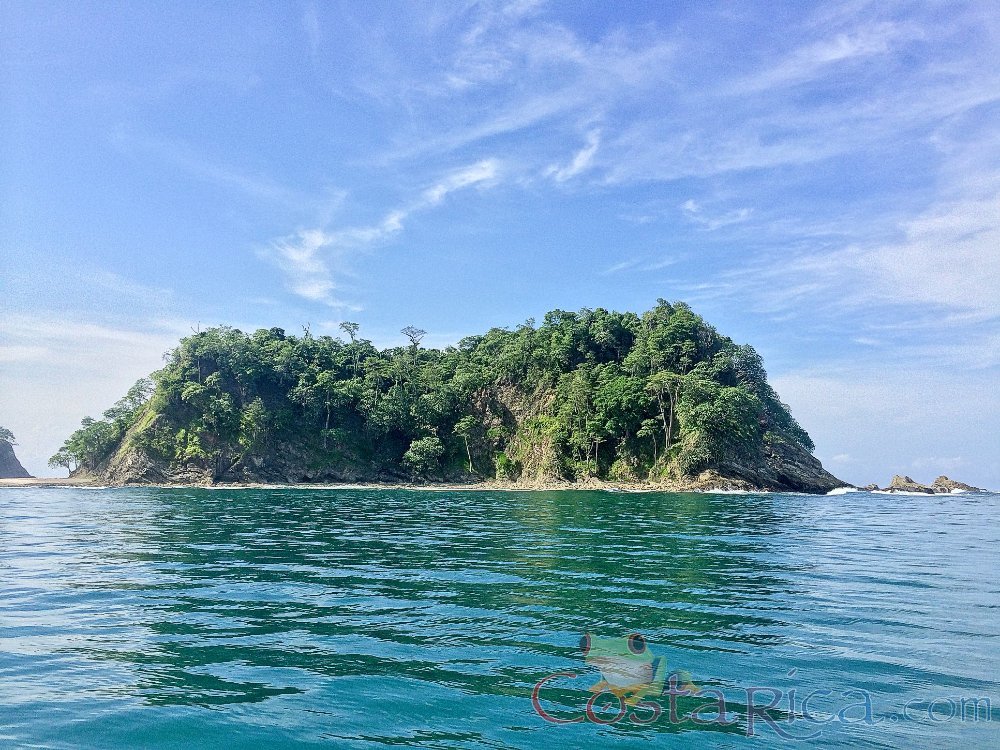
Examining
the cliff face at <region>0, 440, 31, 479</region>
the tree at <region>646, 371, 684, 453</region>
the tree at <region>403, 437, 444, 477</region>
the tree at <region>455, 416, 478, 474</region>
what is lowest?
the cliff face at <region>0, 440, 31, 479</region>

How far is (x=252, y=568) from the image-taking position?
18844mm

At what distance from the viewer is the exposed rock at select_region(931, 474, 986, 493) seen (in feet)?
345

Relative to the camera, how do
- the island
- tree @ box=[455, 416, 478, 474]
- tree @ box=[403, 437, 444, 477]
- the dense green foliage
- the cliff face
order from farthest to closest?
the cliff face → tree @ box=[455, 416, 478, 474] → tree @ box=[403, 437, 444, 477] → the dense green foliage → the island

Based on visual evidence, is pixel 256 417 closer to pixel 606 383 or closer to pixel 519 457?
pixel 519 457

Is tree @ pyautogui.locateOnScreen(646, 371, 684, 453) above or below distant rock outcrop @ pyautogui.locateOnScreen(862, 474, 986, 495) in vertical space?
above

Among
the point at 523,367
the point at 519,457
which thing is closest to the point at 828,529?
the point at 519,457

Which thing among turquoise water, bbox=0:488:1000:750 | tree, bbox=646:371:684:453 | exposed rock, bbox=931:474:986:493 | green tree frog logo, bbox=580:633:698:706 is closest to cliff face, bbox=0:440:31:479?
tree, bbox=646:371:684:453

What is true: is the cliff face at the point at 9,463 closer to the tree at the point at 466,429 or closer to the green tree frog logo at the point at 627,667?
the tree at the point at 466,429

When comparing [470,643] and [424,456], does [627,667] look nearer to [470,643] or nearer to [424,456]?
[470,643]

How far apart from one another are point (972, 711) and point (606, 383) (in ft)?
339

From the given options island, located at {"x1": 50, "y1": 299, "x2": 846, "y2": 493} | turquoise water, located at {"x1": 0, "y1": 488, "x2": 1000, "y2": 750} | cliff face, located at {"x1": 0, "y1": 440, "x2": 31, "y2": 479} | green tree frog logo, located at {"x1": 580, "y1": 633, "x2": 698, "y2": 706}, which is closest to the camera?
turquoise water, located at {"x1": 0, "y1": 488, "x2": 1000, "y2": 750}

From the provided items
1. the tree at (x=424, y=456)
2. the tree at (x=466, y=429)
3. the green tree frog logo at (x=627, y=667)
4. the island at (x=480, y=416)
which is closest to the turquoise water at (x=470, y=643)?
the green tree frog logo at (x=627, y=667)

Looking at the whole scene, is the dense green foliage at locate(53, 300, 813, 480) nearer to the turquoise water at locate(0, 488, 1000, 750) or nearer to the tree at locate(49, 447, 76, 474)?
the tree at locate(49, 447, 76, 474)

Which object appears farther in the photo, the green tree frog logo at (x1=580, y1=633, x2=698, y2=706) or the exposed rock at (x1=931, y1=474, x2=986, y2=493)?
the exposed rock at (x1=931, y1=474, x2=986, y2=493)
